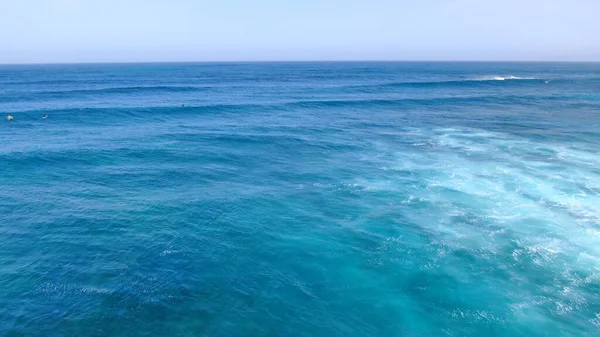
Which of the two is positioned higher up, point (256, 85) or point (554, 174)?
point (256, 85)

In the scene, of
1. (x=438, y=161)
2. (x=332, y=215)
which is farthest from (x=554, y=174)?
(x=332, y=215)

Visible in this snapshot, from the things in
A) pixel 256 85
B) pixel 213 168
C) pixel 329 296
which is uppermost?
pixel 256 85

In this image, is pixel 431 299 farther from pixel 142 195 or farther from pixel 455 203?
pixel 142 195

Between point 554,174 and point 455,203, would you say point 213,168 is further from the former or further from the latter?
point 554,174

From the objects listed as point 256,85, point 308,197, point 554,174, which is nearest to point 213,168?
point 308,197

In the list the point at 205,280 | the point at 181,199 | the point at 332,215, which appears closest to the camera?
the point at 205,280

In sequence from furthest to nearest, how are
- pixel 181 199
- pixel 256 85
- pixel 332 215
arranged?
pixel 256 85 < pixel 181 199 < pixel 332 215

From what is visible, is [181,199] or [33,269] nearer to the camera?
[33,269]
